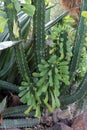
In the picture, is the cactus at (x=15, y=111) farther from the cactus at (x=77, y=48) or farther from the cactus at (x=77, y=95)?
the cactus at (x=77, y=48)

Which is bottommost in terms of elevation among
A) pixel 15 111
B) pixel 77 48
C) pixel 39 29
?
pixel 15 111

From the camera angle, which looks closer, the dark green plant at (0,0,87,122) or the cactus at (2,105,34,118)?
Result: the dark green plant at (0,0,87,122)

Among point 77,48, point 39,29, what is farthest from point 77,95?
point 39,29

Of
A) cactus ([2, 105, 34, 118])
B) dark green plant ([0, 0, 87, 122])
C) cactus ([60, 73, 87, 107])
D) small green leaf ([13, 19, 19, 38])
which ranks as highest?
small green leaf ([13, 19, 19, 38])

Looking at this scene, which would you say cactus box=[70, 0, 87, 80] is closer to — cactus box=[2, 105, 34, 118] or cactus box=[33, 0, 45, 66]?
cactus box=[33, 0, 45, 66]

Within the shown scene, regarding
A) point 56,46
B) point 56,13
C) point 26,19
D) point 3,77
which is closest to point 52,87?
point 56,46

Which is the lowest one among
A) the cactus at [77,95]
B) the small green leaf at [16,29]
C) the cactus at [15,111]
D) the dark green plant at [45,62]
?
the cactus at [15,111]

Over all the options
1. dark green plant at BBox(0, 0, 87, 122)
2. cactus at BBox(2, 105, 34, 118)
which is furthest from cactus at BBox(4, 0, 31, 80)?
cactus at BBox(2, 105, 34, 118)

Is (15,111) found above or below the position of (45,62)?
below

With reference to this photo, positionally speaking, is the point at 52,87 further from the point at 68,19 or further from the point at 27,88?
the point at 68,19

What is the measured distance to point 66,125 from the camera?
1.88m

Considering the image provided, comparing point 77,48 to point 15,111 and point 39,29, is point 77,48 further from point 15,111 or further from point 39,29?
point 15,111

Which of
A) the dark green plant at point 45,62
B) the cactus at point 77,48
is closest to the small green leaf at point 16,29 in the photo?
the dark green plant at point 45,62

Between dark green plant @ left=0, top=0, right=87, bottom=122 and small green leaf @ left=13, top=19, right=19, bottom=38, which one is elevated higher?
small green leaf @ left=13, top=19, right=19, bottom=38
